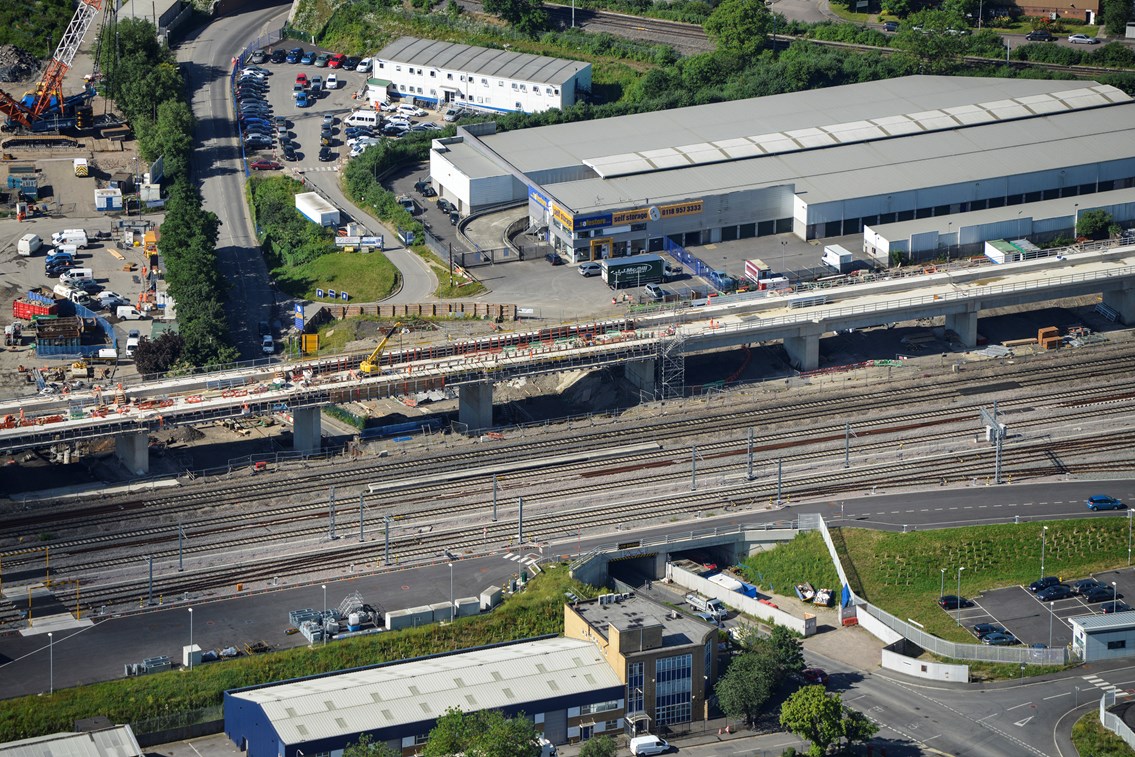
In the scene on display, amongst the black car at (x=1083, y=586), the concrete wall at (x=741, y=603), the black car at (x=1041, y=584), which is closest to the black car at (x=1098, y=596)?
the black car at (x=1083, y=586)

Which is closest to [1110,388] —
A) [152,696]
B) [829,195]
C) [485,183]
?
[829,195]

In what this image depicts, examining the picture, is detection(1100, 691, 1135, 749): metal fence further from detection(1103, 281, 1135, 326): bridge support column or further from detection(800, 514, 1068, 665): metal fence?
detection(1103, 281, 1135, 326): bridge support column

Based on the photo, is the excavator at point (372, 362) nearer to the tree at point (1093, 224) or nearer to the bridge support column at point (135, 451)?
the bridge support column at point (135, 451)

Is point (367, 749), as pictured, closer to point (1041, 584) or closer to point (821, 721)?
point (821, 721)

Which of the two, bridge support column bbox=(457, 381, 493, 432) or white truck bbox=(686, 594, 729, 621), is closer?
white truck bbox=(686, 594, 729, 621)

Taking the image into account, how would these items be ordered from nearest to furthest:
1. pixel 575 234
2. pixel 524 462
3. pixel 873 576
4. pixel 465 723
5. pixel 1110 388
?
pixel 465 723 < pixel 873 576 < pixel 524 462 < pixel 1110 388 < pixel 575 234

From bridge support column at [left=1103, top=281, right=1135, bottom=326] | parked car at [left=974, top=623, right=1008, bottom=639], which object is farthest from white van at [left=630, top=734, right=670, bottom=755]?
bridge support column at [left=1103, top=281, right=1135, bottom=326]

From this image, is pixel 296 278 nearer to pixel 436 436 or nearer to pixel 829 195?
pixel 436 436

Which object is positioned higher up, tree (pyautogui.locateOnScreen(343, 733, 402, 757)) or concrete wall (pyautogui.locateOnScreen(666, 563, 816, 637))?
tree (pyautogui.locateOnScreen(343, 733, 402, 757))

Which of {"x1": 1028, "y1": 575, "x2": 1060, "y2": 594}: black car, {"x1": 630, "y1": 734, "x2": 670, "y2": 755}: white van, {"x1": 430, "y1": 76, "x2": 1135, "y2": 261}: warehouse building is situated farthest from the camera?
{"x1": 430, "y1": 76, "x2": 1135, "y2": 261}: warehouse building
